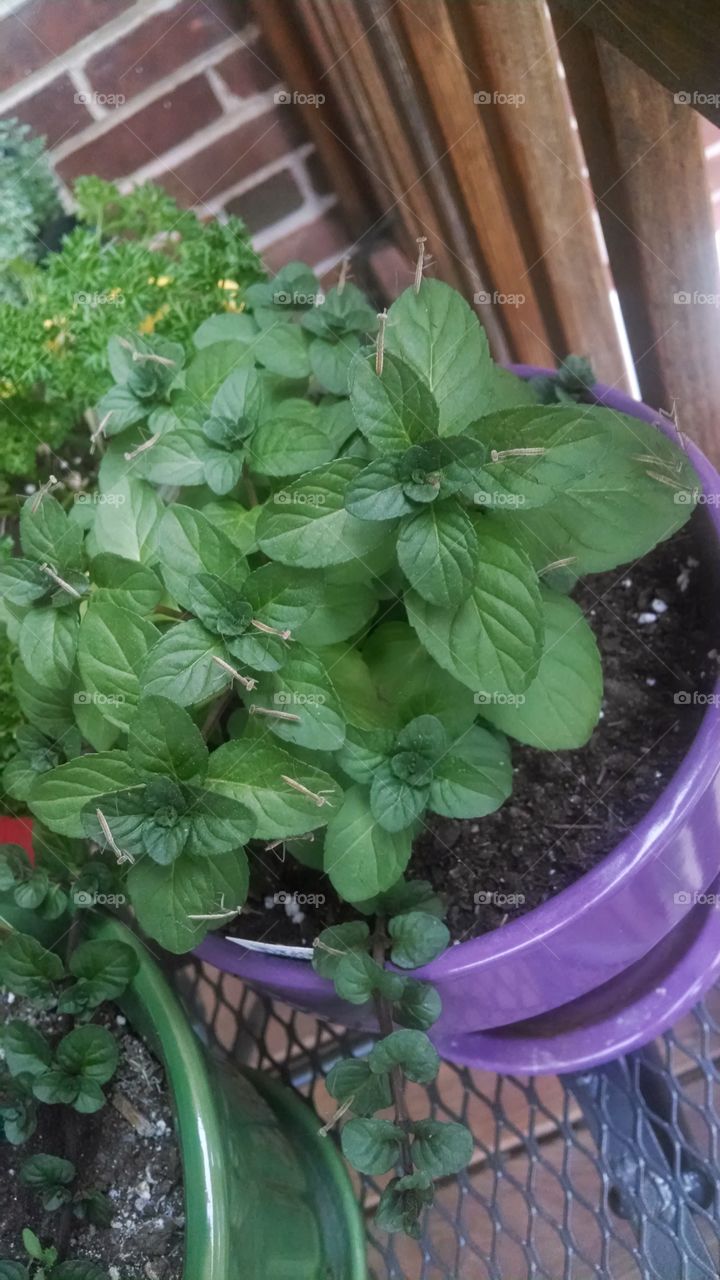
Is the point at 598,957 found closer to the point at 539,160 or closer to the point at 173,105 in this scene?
the point at 539,160

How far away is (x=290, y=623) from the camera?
627mm

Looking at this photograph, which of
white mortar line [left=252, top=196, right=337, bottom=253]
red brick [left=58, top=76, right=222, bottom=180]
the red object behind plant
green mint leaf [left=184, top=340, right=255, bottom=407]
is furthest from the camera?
white mortar line [left=252, top=196, right=337, bottom=253]

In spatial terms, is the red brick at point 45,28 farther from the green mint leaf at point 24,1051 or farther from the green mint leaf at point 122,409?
the green mint leaf at point 24,1051

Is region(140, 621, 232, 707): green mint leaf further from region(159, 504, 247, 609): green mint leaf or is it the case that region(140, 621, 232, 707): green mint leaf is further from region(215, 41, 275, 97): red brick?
region(215, 41, 275, 97): red brick

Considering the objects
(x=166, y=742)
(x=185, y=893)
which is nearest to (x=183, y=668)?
(x=166, y=742)

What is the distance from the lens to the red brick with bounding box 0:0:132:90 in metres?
1.03

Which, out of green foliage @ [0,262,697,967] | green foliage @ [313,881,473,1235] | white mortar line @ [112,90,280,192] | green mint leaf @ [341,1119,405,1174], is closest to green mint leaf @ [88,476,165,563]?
green foliage @ [0,262,697,967]

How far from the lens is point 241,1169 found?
27.4 inches

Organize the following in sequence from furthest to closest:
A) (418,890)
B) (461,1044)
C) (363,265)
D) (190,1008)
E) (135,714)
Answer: (363,265)
(190,1008)
(461,1044)
(418,890)
(135,714)

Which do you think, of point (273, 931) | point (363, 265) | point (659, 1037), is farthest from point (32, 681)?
point (363, 265)

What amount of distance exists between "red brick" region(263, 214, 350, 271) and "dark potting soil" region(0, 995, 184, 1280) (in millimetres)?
962

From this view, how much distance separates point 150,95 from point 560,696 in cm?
89

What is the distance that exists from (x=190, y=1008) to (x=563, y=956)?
0.43 metres

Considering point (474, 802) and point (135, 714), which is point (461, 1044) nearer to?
point (474, 802)
